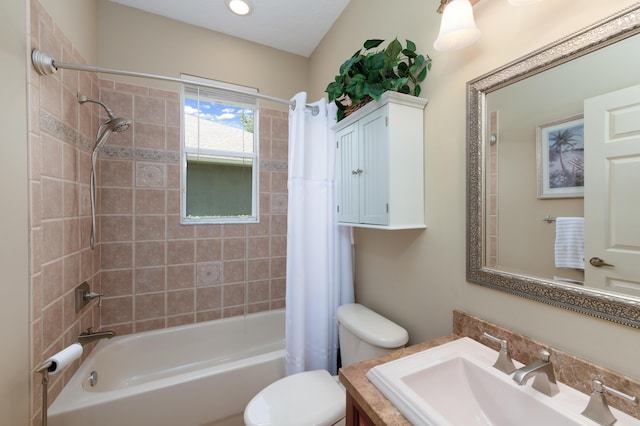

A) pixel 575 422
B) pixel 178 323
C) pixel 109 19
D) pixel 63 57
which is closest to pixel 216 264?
pixel 178 323

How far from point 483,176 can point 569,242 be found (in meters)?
0.33

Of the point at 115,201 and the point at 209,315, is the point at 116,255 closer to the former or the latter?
the point at 115,201

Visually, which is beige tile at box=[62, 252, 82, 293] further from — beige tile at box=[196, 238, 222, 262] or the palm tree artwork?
the palm tree artwork

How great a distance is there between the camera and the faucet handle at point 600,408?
57 cm

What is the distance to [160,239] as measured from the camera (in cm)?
191

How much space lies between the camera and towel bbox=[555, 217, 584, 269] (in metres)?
0.72

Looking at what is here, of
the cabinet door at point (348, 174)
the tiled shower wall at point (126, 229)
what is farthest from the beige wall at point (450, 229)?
the tiled shower wall at point (126, 229)

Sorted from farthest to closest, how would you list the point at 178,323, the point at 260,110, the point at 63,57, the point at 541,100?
the point at 260,110, the point at 178,323, the point at 63,57, the point at 541,100

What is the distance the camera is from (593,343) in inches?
26.9

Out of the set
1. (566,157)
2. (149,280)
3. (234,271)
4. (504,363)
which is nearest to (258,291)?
(234,271)

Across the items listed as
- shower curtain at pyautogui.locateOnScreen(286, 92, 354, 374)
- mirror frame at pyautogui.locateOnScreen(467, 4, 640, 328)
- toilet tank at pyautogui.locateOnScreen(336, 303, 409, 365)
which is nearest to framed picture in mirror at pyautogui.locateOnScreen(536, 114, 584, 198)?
mirror frame at pyautogui.locateOnScreen(467, 4, 640, 328)

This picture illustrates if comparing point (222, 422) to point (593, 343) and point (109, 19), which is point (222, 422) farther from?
point (109, 19)

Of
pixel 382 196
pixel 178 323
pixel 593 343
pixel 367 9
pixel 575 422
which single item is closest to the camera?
pixel 575 422

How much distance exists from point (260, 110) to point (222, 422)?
88.1 inches
